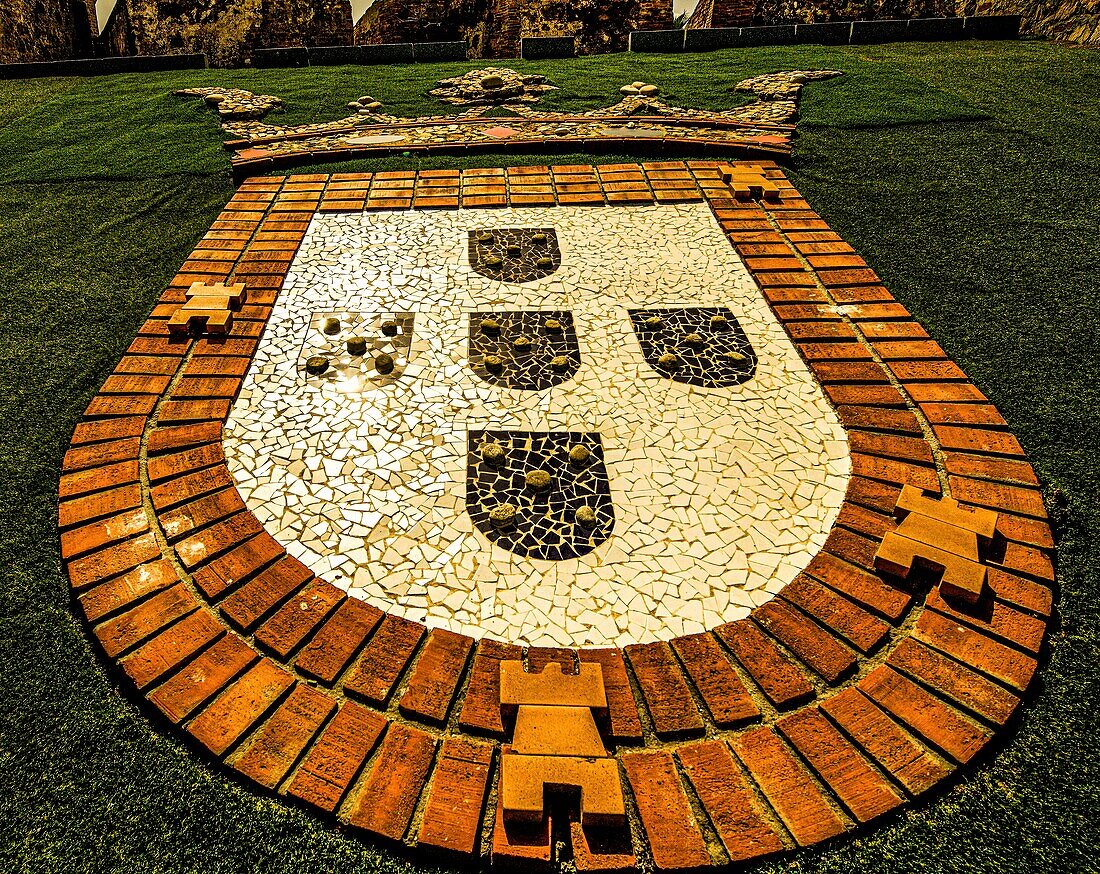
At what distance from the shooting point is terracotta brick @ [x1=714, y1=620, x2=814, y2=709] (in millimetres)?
2725

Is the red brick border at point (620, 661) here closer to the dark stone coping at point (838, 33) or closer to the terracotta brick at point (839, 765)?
the terracotta brick at point (839, 765)

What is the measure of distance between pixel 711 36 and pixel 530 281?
7.21 m

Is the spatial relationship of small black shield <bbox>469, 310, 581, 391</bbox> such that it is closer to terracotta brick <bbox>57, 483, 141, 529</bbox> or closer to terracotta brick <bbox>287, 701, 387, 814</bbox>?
terracotta brick <bbox>57, 483, 141, 529</bbox>

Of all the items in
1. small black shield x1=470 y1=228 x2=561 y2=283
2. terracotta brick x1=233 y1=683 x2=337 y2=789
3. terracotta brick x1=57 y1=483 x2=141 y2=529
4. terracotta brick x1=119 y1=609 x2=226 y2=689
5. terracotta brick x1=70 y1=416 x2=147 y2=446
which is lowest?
terracotta brick x1=233 y1=683 x2=337 y2=789

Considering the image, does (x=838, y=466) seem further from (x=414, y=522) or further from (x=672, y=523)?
(x=414, y=522)

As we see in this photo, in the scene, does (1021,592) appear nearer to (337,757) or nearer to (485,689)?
(485,689)

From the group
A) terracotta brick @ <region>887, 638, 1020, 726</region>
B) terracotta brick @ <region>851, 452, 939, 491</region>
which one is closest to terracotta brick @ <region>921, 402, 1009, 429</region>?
terracotta brick @ <region>851, 452, 939, 491</region>

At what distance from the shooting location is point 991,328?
453cm

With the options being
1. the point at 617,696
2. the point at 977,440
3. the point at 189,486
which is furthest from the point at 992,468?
the point at 189,486

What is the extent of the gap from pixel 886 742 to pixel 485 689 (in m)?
1.54

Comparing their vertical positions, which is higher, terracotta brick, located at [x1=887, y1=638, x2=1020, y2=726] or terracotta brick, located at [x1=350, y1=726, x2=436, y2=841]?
terracotta brick, located at [x1=887, y1=638, x2=1020, y2=726]

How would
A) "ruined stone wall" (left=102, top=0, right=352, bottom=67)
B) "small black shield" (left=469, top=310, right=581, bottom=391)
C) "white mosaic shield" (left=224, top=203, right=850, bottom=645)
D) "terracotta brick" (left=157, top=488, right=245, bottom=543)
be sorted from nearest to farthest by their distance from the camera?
"white mosaic shield" (left=224, top=203, right=850, bottom=645), "terracotta brick" (left=157, top=488, right=245, bottom=543), "small black shield" (left=469, top=310, right=581, bottom=391), "ruined stone wall" (left=102, top=0, right=352, bottom=67)

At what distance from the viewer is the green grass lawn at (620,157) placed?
91.0 inches

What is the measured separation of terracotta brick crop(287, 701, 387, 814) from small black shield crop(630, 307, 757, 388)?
2.76 m
